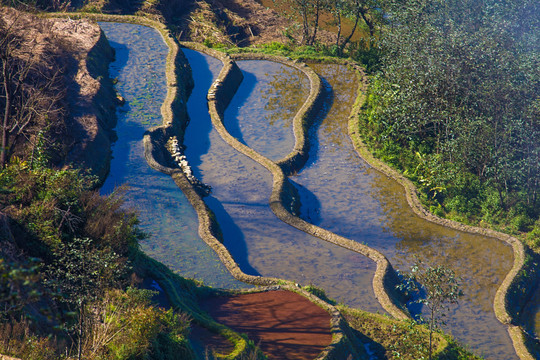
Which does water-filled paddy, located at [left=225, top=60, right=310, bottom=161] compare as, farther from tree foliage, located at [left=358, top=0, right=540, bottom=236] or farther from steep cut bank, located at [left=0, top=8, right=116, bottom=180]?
steep cut bank, located at [left=0, top=8, right=116, bottom=180]

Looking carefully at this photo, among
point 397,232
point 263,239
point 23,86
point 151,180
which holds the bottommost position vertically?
point 263,239

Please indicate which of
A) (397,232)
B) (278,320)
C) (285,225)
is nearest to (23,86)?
(285,225)

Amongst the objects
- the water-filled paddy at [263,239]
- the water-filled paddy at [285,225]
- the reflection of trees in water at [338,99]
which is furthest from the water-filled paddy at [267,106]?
the water-filled paddy at [263,239]

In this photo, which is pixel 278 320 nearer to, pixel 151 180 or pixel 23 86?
pixel 151 180

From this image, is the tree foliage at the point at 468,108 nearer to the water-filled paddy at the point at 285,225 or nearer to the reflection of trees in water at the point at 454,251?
the reflection of trees in water at the point at 454,251

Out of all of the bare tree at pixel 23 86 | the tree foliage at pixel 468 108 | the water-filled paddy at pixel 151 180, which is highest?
the tree foliage at pixel 468 108

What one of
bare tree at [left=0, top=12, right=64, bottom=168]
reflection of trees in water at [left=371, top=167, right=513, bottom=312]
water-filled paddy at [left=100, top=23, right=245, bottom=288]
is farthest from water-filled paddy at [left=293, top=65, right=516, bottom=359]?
bare tree at [left=0, top=12, right=64, bottom=168]
